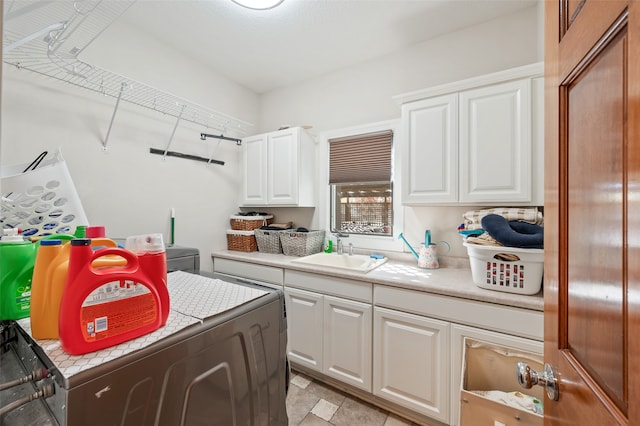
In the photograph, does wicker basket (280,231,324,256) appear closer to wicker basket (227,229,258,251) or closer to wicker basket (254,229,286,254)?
wicker basket (254,229,286,254)

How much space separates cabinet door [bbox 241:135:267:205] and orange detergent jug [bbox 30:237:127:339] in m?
2.13

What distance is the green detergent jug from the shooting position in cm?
68

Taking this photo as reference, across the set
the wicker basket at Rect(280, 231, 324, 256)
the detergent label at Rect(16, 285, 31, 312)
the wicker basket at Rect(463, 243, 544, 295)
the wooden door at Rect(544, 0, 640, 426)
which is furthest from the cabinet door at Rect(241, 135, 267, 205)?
the wooden door at Rect(544, 0, 640, 426)

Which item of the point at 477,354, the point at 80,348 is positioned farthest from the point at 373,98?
the point at 80,348

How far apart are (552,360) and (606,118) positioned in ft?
1.95

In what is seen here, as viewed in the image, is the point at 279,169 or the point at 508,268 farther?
the point at 279,169

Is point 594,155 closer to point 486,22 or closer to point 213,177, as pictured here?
point 486,22

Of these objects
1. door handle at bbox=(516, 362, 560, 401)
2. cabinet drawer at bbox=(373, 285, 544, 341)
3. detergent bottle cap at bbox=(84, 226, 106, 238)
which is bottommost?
cabinet drawer at bbox=(373, 285, 544, 341)

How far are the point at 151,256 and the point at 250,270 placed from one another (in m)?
1.74

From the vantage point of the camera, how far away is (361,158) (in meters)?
2.53

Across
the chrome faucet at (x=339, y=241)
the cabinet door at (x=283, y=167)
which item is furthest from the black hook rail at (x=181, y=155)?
the chrome faucet at (x=339, y=241)

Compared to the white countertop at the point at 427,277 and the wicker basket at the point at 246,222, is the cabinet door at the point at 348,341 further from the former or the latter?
the wicker basket at the point at 246,222

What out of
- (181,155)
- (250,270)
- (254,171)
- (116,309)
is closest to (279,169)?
(254,171)

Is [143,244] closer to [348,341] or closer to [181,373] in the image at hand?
[181,373]
